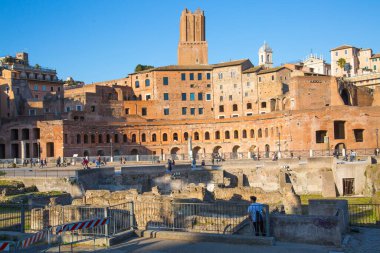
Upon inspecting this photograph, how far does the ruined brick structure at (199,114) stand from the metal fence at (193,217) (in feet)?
119

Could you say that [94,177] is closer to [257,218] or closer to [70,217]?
[70,217]

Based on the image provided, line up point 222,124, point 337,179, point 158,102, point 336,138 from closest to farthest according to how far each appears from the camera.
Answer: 1. point 337,179
2. point 336,138
3. point 222,124
4. point 158,102

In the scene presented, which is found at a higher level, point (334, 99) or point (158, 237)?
point (334, 99)

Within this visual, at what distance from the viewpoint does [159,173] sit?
136ft

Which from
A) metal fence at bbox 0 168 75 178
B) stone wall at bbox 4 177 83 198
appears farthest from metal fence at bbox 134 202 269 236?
metal fence at bbox 0 168 75 178

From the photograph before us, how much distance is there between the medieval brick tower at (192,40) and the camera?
Answer: 87.2m

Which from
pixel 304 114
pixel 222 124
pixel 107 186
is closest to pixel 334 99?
pixel 304 114

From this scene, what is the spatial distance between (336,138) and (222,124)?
19823 millimetres

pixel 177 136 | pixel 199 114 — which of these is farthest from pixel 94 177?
→ pixel 199 114

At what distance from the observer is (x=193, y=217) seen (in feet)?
54.7

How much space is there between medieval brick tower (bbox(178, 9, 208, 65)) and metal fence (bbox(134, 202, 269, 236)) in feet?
232

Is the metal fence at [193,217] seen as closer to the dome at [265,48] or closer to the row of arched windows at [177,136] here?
the row of arched windows at [177,136]

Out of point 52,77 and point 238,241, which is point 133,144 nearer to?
point 52,77

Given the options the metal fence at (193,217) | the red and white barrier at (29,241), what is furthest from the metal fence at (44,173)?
the red and white barrier at (29,241)
